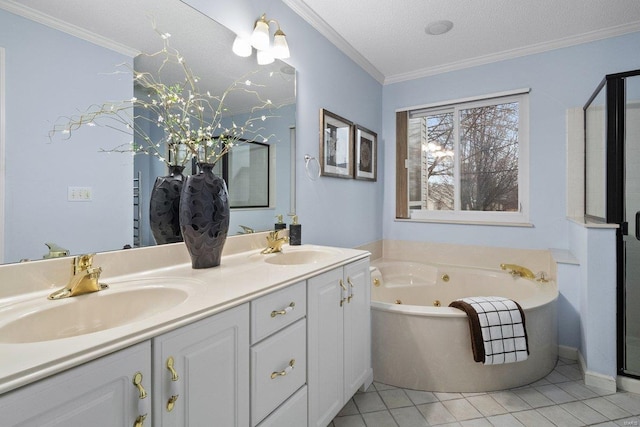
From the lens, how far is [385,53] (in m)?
2.75

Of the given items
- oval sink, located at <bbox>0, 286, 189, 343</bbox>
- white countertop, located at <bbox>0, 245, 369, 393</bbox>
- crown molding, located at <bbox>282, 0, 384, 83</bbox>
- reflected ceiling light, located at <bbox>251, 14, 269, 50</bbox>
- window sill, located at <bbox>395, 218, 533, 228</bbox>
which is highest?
crown molding, located at <bbox>282, 0, 384, 83</bbox>

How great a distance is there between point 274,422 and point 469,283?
84.7 inches

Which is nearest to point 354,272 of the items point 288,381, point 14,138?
point 288,381

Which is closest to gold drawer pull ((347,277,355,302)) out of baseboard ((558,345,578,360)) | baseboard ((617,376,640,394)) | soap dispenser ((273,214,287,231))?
soap dispenser ((273,214,287,231))

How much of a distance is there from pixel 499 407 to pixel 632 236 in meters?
1.23

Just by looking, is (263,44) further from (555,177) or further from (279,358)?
(555,177)

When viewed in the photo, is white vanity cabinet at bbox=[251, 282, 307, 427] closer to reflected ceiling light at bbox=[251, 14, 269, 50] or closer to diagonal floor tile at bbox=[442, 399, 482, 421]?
diagonal floor tile at bbox=[442, 399, 482, 421]

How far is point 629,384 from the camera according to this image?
74.4 inches

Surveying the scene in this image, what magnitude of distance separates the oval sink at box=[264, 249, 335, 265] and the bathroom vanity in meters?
0.07

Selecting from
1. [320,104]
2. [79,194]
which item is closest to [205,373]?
[79,194]

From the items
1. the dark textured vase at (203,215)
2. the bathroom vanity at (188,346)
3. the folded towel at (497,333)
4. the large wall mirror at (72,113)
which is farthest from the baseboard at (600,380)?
the large wall mirror at (72,113)

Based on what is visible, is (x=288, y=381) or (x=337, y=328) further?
(x=337, y=328)

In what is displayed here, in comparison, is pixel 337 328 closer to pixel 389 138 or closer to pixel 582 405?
pixel 582 405

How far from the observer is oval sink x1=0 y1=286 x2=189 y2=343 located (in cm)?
81
